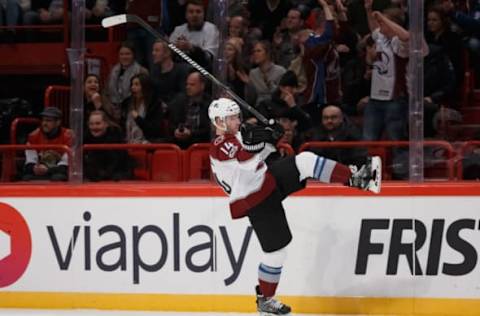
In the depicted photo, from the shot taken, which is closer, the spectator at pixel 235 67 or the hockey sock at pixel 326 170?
the hockey sock at pixel 326 170

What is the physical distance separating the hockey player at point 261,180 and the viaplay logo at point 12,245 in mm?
1742

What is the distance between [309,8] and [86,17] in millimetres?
1636

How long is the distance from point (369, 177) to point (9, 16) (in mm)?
4156

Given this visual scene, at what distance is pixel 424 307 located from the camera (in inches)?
315

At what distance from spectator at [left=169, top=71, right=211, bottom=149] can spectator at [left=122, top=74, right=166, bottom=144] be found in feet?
0.34

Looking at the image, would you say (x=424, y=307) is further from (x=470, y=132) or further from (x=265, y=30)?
(x=265, y=30)

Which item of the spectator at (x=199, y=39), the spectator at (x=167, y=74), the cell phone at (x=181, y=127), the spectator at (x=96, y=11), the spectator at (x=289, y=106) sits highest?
the spectator at (x=96, y=11)

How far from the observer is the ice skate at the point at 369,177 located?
7586mm

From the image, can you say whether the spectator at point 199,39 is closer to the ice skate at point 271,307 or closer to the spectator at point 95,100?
the spectator at point 95,100

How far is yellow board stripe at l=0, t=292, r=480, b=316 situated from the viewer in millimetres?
7992

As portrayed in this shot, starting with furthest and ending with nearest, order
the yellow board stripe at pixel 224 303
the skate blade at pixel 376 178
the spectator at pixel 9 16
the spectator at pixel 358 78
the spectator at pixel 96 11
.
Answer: the spectator at pixel 9 16 < the spectator at pixel 96 11 < the spectator at pixel 358 78 < the yellow board stripe at pixel 224 303 < the skate blade at pixel 376 178

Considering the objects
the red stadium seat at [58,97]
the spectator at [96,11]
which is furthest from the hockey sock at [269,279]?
the spectator at [96,11]

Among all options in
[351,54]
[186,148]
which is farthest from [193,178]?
[351,54]

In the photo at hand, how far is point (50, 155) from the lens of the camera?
870 centimetres
